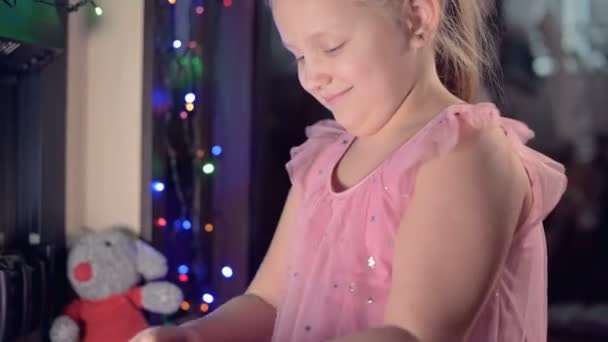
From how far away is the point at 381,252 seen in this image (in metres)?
0.73

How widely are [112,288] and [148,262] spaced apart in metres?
0.07

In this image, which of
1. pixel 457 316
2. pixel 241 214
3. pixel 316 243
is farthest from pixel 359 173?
pixel 241 214

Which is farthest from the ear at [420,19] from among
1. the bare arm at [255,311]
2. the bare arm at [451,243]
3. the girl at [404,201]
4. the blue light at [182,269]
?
the blue light at [182,269]

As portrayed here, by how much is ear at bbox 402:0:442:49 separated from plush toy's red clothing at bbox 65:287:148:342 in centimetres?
80

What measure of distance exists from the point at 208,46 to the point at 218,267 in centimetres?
40

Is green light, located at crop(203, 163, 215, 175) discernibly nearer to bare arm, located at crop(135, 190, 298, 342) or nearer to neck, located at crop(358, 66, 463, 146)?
bare arm, located at crop(135, 190, 298, 342)

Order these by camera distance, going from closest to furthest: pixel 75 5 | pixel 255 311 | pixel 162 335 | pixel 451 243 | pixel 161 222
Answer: pixel 451 243 → pixel 162 335 → pixel 255 311 → pixel 75 5 → pixel 161 222

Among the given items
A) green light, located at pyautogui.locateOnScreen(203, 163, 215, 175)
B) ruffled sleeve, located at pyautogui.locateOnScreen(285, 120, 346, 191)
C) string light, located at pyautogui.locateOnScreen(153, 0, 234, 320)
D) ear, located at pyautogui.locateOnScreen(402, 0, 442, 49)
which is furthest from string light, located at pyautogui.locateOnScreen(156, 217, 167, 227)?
ear, located at pyautogui.locateOnScreen(402, 0, 442, 49)

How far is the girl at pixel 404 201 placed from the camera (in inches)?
25.6

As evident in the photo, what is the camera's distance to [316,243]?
82 cm

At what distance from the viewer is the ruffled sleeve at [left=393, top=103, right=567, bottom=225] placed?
2.27 ft

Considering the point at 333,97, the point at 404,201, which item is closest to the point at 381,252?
the point at 404,201

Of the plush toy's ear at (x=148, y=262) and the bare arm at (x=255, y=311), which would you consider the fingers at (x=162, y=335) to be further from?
the plush toy's ear at (x=148, y=262)

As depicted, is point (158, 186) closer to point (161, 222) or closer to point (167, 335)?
point (161, 222)
